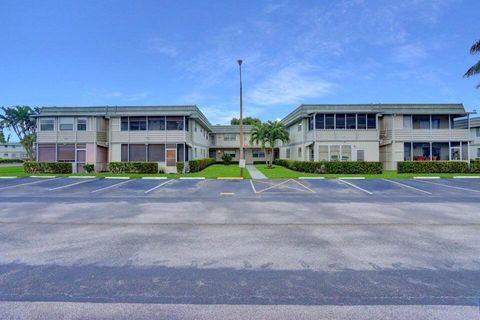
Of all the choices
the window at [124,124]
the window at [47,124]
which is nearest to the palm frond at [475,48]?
the window at [124,124]

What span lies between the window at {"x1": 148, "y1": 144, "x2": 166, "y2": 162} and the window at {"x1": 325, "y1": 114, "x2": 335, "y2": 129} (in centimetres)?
1625

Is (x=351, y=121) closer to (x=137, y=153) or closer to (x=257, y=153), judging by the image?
(x=137, y=153)

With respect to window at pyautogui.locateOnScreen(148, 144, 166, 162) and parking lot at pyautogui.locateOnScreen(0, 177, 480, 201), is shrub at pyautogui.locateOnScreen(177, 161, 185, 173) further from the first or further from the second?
parking lot at pyautogui.locateOnScreen(0, 177, 480, 201)

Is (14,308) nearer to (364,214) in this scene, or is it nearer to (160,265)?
(160,265)

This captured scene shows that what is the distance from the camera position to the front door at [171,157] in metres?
25.2

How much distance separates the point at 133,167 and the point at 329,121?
19.4 meters

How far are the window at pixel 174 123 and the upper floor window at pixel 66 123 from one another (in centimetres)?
959

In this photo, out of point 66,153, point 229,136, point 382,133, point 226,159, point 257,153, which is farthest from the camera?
point 257,153

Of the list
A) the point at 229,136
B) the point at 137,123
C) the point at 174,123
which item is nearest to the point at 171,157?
the point at 174,123

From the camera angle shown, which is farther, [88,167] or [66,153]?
[66,153]

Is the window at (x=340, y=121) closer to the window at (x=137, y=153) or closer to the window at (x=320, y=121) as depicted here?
the window at (x=320, y=121)

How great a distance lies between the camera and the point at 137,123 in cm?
2561

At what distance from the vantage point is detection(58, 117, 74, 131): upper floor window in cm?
2564

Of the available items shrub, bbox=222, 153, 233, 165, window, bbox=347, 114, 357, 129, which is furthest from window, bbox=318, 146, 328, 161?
shrub, bbox=222, 153, 233, 165
